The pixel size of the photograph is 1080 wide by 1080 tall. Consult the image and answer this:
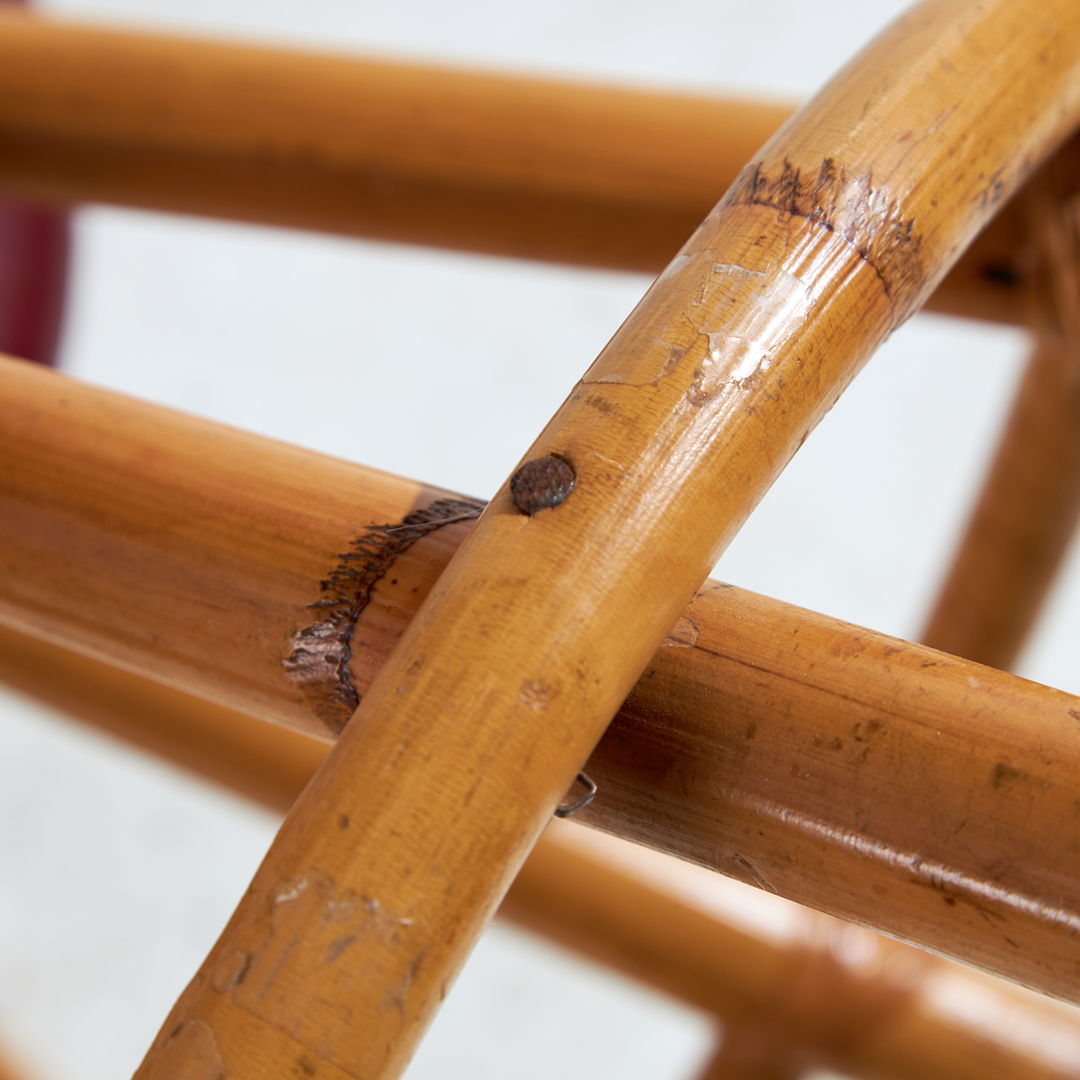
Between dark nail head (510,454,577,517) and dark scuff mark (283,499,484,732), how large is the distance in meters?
0.05

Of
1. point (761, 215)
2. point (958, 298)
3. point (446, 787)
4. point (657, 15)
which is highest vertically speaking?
point (657, 15)

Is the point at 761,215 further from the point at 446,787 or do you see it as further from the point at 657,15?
the point at 657,15

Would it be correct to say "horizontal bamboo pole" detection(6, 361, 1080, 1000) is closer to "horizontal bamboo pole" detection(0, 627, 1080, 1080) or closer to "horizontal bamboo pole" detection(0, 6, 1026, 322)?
"horizontal bamboo pole" detection(0, 6, 1026, 322)

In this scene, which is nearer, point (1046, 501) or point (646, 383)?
point (646, 383)

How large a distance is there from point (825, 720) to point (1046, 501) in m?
0.37

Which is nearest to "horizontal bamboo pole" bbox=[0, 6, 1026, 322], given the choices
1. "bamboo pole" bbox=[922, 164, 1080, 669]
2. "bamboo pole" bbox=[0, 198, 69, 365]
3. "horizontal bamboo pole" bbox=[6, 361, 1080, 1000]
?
"bamboo pole" bbox=[922, 164, 1080, 669]

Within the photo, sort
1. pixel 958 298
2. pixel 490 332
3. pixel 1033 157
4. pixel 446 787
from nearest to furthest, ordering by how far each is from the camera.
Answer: pixel 446 787 < pixel 1033 157 < pixel 958 298 < pixel 490 332

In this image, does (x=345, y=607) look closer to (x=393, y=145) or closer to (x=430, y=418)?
(x=393, y=145)

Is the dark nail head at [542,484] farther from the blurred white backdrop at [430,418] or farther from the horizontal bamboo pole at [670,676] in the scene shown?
the blurred white backdrop at [430,418]

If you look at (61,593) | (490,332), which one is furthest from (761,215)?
(490,332)

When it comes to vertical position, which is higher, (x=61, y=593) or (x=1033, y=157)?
(x=1033, y=157)

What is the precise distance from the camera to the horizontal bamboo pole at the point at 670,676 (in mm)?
234

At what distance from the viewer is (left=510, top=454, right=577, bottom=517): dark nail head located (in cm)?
23

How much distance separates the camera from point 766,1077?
587mm
